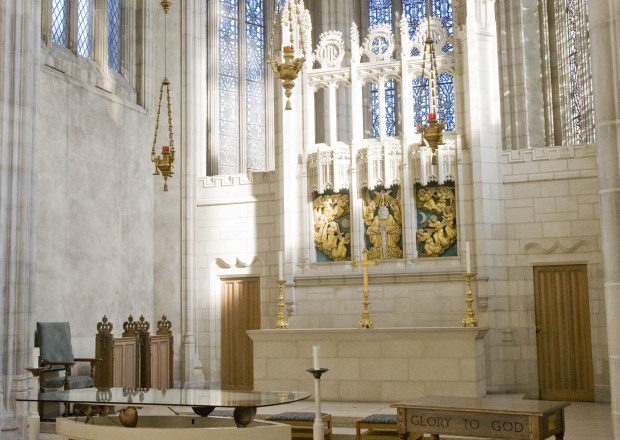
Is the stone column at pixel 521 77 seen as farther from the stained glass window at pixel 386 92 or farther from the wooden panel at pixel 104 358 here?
the wooden panel at pixel 104 358

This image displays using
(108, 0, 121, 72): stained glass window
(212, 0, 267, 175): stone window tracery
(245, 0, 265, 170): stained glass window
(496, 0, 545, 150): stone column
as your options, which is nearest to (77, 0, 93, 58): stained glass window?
(108, 0, 121, 72): stained glass window

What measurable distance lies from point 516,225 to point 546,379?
2399mm

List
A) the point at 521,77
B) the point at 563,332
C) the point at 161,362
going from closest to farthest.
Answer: the point at 563,332 < the point at 161,362 < the point at 521,77

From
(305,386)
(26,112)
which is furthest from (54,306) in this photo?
(305,386)

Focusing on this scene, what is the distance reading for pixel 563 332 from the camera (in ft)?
41.8

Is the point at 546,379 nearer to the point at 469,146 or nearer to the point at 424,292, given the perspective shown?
the point at 424,292

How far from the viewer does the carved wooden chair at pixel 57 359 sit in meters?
10.6

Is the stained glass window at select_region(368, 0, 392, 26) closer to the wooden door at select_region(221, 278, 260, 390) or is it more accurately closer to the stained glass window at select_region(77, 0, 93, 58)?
the stained glass window at select_region(77, 0, 93, 58)

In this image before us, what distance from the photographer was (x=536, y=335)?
12.8m

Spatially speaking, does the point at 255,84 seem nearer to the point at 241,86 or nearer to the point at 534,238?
the point at 241,86

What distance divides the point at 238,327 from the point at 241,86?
5.41 metres

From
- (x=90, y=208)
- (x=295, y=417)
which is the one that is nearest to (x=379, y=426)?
(x=295, y=417)

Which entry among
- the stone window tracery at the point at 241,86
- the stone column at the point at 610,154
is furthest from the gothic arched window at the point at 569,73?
the stone column at the point at 610,154

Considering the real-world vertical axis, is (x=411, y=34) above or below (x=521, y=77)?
above
